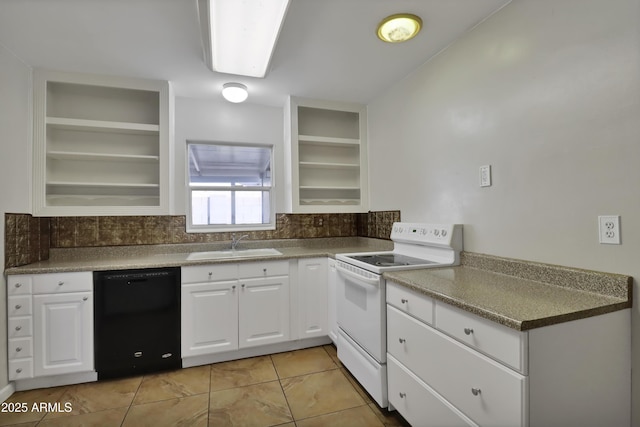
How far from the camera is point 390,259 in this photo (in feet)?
7.38

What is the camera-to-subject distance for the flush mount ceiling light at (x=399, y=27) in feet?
5.57

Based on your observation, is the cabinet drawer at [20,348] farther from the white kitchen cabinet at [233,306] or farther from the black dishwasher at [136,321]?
the white kitchen cabinet at [233,306]

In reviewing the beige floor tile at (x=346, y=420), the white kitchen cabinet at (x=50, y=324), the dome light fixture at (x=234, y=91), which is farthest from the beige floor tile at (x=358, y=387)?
the dome light fixture at (x=234, y=91)

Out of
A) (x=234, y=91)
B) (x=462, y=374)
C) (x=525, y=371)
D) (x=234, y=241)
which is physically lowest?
(x=462, y=374)

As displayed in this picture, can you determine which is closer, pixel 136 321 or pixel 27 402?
pixel 27 402

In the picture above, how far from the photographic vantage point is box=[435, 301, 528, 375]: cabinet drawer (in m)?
1.01

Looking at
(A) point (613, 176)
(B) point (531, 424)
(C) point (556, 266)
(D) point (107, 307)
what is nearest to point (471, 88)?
(A) point (613, 176)

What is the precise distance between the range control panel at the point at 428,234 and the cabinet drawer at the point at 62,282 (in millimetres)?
2378

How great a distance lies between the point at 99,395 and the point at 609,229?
307cm

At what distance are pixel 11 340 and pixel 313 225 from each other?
252 cm

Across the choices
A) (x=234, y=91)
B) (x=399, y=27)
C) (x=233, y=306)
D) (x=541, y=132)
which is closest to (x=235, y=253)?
(x=233, y=306)

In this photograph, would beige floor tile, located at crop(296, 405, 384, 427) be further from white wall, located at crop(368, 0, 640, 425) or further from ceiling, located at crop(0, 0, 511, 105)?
ceiling, located at crop(0, 0, 511, 105)

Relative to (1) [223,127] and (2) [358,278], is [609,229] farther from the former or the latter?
(1) [223,127]

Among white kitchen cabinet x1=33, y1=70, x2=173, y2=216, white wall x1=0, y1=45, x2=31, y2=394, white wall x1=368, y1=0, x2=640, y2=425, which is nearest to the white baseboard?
white wall x1=0, y1=45, x2=31, y2=394
